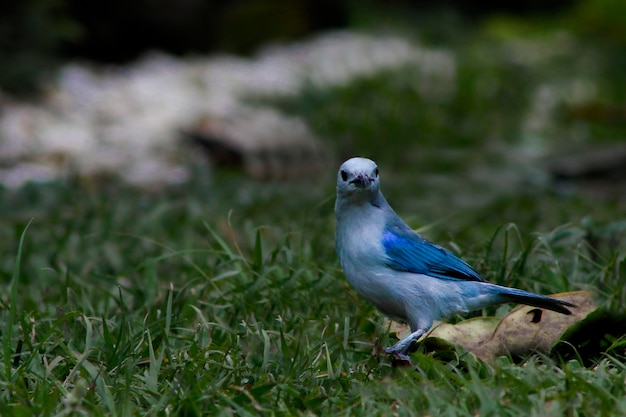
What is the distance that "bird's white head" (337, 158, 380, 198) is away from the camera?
111 inches

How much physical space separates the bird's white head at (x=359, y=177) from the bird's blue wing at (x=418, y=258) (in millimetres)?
164

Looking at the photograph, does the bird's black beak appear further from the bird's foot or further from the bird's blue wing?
the bird's foot

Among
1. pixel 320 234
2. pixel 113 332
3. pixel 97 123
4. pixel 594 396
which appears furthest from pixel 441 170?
pixel 594 396

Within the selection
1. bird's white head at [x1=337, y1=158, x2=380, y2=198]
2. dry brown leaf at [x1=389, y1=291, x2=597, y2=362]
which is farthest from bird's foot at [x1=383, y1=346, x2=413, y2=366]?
bird's white head at [x1=337, y1=158, x2=380, y2=198]

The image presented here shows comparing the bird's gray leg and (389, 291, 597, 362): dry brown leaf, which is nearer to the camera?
the bird's gray leg

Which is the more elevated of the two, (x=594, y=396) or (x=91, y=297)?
(x=594, y=396)

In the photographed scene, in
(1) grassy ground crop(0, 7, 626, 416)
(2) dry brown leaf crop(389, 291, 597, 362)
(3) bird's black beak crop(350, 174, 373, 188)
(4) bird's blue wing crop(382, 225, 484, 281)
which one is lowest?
(1) grassy ground crop(0, 7, 626, 416)

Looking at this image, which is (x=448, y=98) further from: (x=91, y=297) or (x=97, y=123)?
(x=91, y=297)

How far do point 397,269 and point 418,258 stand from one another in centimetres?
8

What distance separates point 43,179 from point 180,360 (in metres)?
4.24

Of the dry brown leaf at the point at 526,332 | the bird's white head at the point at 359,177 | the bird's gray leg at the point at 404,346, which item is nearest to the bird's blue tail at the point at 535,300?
the dry brown leaf at the point at 526,332

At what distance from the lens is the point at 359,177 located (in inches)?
111

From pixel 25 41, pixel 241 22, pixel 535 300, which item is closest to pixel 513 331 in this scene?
pixel 535 300

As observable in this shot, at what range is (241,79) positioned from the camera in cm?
1074
